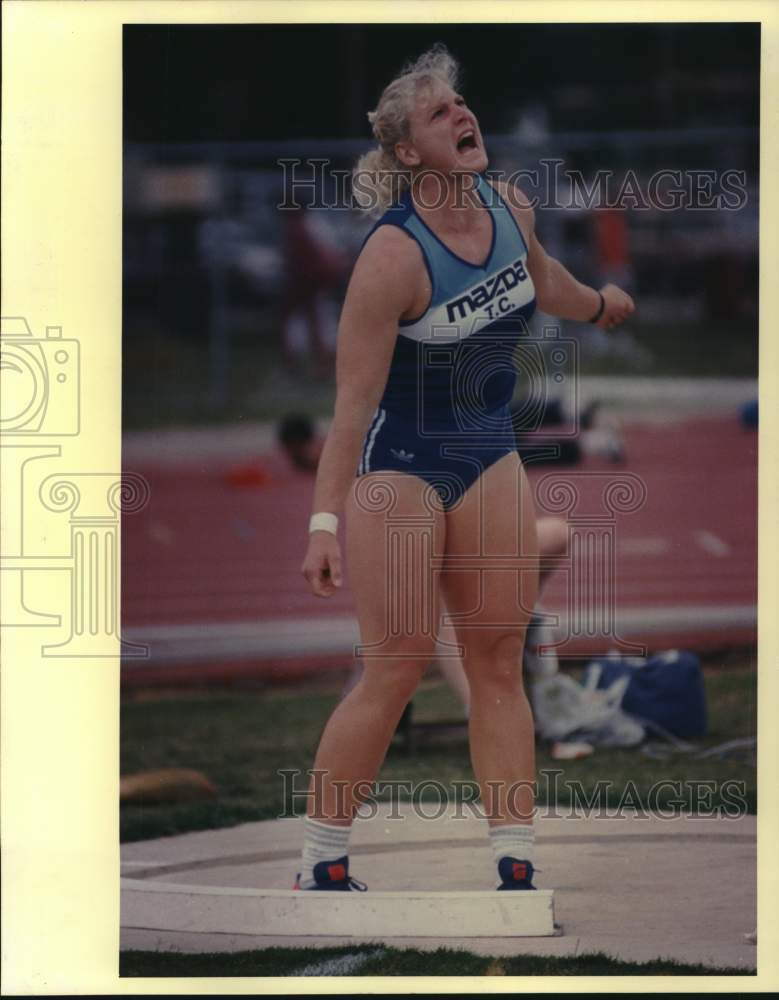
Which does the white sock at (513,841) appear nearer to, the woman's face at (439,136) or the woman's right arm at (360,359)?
the woman's right arm at (360,359)

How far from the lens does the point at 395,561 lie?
542cm

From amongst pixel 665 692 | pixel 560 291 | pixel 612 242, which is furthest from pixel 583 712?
pixel 612 242

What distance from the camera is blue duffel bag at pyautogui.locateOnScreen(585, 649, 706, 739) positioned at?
275 inches

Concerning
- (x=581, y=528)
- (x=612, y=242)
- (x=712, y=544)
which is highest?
(x=612, y=242)

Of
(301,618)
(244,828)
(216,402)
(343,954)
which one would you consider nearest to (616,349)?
(216,402)

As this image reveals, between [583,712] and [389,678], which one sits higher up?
[389,678]

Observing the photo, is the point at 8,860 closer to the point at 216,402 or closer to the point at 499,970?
the point at 499,970

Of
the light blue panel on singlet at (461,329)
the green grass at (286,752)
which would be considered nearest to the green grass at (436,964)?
the green grass at (286,752)

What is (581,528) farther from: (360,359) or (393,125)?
(393,125)

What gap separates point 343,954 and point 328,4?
8.56ft

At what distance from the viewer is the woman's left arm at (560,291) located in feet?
18.0

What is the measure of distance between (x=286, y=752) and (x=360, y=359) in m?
1.84

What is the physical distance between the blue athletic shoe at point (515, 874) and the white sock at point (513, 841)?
17 mm

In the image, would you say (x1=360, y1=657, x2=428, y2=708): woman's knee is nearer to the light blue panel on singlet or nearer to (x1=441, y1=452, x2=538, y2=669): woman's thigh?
(x1=441, y1=452, x2=538, y2=669): woman's thigh
